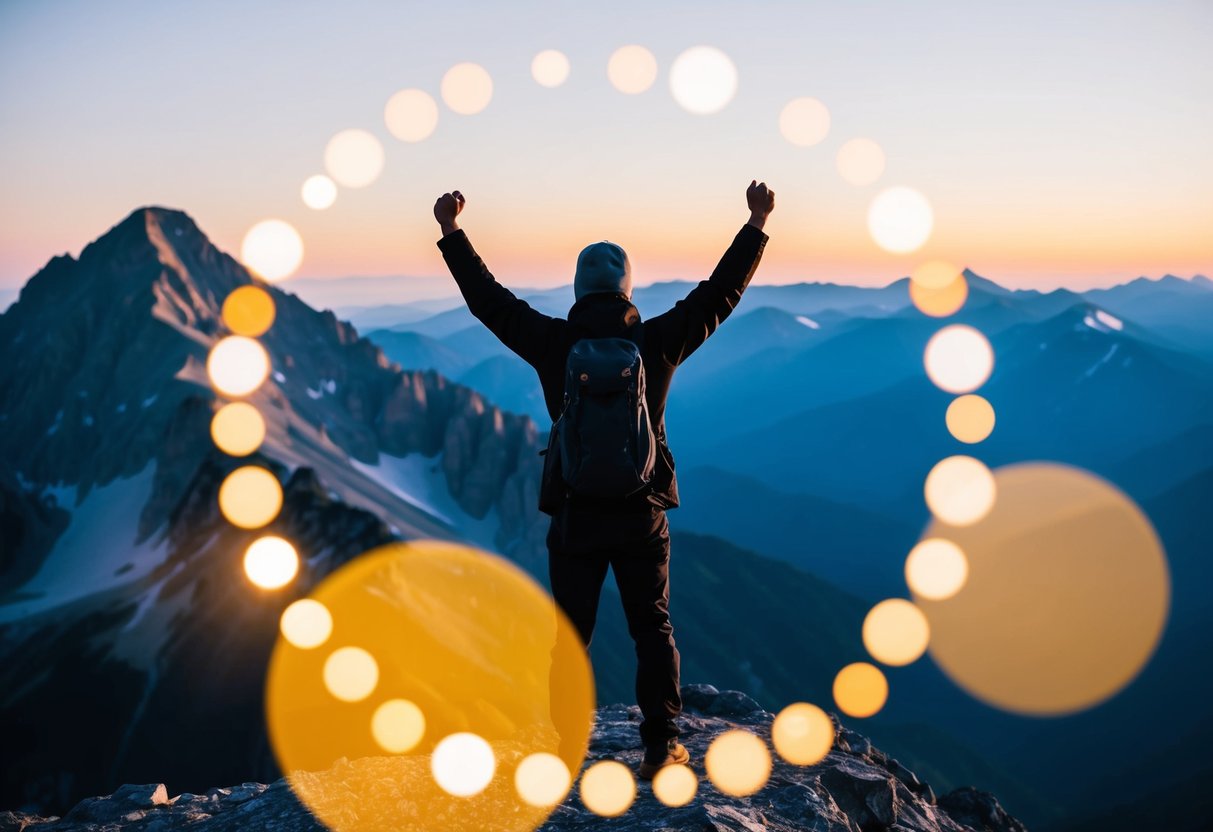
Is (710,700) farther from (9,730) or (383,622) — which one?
(9,730)

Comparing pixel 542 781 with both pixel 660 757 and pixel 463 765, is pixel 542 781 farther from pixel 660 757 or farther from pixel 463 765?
pixel 660 757

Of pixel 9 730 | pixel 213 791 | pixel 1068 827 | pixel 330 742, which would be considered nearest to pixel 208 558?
pixel 9 730

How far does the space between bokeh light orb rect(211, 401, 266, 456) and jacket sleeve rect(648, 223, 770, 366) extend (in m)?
160

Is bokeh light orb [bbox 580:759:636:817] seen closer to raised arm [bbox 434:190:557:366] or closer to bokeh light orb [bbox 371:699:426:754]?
raised arm [bbox 434:190:557:366]

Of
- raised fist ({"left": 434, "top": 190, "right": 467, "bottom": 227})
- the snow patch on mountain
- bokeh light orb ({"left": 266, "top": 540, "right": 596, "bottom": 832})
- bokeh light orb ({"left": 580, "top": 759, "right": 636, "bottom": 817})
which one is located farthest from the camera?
the snow patch on mountain

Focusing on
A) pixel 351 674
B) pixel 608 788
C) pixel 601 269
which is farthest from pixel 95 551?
pixel 601 269

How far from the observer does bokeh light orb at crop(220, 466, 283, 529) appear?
12312cm

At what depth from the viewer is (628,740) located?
941 cm

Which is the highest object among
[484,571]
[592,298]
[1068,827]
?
[592,298]

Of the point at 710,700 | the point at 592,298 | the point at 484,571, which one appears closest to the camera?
the point at 592,298

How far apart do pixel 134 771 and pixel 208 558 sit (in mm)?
34789

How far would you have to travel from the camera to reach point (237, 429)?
541 feet

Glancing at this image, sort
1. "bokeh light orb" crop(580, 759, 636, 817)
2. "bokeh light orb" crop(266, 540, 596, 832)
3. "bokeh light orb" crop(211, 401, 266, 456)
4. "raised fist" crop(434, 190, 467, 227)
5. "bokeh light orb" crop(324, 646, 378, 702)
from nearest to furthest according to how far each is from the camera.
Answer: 1. "raised fist" crop(434, 190, 467, 227)
2. "bokeh light orb" crop(580, 759, 636, 817)
3. "bokeh light orb" crop(266, 540, 596, 832)
4. "bokeh light orb" crop(324, 646, 378, 702)
5. "bokeh light orb" crop(211, 401, 266, 456)

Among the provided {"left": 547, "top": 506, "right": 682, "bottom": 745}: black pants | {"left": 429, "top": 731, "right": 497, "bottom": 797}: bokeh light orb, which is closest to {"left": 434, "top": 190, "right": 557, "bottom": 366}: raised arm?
{"left": 547, "top": 506, "right": 682, "bottom": 745}: black pants
